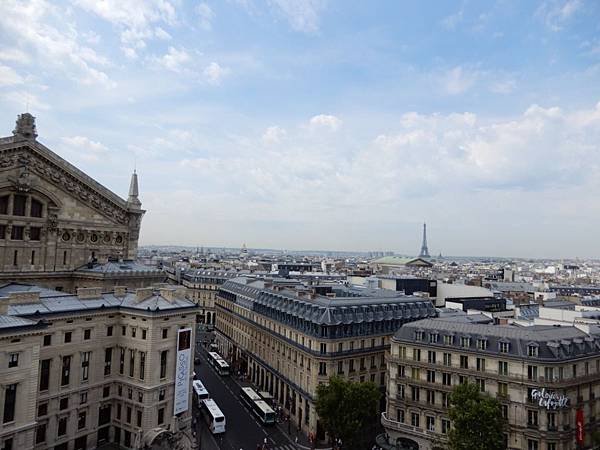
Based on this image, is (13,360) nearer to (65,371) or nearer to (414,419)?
(65,371)

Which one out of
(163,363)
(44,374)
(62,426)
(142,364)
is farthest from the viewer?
(163,363)

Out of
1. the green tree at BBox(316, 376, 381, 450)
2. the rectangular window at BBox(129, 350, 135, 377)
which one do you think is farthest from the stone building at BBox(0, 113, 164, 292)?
the green tree at BBox(316, 376, 381, 450)

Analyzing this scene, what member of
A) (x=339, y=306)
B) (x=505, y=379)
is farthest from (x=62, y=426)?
(x=505, y=379)

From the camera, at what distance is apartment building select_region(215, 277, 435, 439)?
78125 mm

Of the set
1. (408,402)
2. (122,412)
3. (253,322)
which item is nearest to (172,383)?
(122,412)

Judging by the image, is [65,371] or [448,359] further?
[448,359]

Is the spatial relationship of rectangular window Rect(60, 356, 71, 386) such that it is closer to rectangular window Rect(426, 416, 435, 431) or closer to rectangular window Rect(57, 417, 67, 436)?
rectangular window Rect(57, 417, 67, 436)

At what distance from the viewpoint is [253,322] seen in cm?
10669

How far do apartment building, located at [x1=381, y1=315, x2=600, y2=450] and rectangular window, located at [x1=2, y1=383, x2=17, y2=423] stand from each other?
155 ft

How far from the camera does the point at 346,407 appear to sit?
64.4m

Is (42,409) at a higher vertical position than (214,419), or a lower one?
higher

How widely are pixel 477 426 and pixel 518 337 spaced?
14.4m

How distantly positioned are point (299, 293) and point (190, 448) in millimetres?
42851

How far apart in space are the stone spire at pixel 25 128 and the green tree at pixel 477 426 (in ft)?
218
